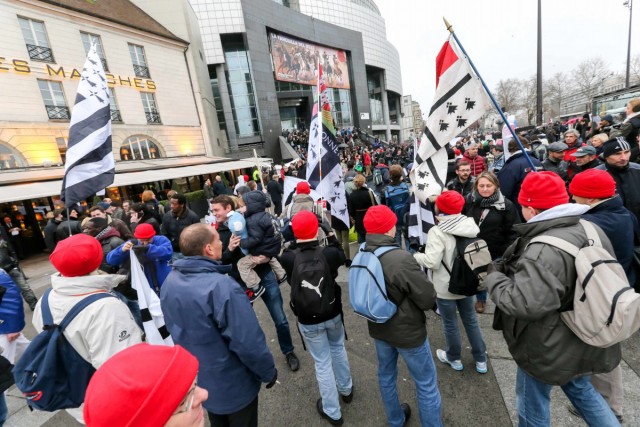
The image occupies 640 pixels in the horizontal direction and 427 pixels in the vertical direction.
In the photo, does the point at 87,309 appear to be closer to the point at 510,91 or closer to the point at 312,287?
the point at 312,287

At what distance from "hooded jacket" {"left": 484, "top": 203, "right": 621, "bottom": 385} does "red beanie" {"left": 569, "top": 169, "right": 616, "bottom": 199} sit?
80 cm

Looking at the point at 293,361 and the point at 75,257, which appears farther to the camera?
the point at 293,361

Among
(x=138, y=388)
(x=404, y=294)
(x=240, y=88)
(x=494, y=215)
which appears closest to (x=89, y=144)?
(x=138, y=388)

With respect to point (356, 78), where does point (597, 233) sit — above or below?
below

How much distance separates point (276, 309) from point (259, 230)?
3.15 feet

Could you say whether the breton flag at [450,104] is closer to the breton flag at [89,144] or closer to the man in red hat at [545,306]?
the man in red hat at [545,306]

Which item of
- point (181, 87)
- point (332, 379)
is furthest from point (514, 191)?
point (181, 87)

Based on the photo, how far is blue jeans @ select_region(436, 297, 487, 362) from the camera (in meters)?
2.79

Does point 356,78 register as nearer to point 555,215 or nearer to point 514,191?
point 514,191

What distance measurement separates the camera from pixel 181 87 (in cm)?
2058

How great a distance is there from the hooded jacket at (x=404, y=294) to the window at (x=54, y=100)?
18.8 metres

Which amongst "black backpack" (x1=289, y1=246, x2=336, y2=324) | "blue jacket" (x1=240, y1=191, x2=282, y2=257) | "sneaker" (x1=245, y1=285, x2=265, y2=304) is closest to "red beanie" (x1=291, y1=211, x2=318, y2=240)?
"black backpack" (x1=289, y1=246, x2=336, y2=324)

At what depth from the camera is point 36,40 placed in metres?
13.9

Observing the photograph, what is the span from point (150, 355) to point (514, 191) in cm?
515
